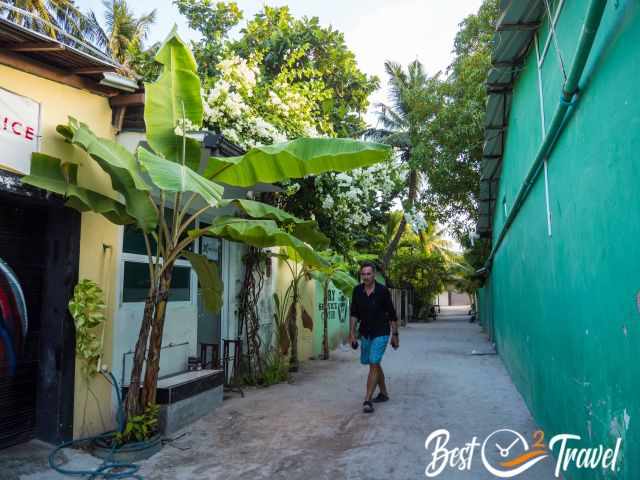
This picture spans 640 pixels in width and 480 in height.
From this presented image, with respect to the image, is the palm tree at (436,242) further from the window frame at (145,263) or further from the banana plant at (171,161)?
the banana plant at (171,161)

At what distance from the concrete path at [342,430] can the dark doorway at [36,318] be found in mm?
819

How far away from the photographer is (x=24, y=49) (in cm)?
448

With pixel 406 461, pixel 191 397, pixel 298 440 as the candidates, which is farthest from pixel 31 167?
pixel 406 461

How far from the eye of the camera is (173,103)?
197 inches

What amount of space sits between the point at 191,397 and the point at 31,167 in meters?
3.18

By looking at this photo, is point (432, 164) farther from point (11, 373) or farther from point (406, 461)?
point (11, 373)

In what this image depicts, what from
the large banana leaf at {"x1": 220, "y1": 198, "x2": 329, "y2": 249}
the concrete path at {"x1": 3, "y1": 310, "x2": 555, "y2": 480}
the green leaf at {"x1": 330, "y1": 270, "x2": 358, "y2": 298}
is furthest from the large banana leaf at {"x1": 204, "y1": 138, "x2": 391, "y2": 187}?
the green leaf at {"x1": 330, "y1": 270, "x2": 358, "y2": 298}

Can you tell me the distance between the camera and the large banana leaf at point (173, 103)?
486cm

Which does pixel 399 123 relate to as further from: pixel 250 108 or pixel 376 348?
pixel 376 348

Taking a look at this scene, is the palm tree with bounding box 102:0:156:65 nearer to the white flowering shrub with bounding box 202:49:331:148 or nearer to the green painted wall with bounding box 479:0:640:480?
the white flowering shrub with bounding box 202:49:331:148

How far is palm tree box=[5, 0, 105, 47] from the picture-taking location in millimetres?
17516

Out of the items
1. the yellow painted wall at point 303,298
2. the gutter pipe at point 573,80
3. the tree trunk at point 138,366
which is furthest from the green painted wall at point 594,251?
the yellow painted wall at point 303,298

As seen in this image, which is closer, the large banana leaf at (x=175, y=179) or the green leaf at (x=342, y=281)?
the large banana leaf at (x=175, y=179)

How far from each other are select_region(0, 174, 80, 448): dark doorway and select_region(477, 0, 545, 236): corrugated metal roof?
203 inches
